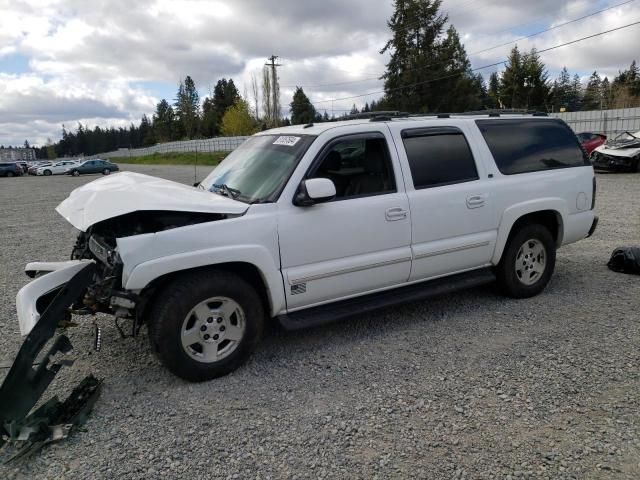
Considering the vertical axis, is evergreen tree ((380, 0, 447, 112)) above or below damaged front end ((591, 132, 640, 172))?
above

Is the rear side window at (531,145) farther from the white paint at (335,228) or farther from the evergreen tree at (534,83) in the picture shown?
the evergreen tree at (534,83)

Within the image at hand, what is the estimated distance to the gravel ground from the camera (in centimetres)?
268

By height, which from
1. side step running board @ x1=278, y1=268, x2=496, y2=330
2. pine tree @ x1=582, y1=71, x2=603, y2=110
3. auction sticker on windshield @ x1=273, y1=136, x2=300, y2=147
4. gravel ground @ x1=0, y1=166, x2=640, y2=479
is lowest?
gravel ground @ x1=0, y1=166, x2=640, y2=479

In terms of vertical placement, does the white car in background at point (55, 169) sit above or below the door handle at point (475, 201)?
above

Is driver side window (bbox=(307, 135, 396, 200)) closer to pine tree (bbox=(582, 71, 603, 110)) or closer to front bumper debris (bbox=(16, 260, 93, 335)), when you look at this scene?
front bumper debris (bbox=(16, 260, 93, 335))

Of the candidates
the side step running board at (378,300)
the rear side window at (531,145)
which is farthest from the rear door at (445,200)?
the rear side window at (531,145)

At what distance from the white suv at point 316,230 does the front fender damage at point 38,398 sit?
10 centimetres

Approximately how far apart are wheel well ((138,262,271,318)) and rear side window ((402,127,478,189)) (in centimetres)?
161

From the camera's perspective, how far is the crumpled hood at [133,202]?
336 cm

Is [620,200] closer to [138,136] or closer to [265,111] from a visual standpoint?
[265,111]

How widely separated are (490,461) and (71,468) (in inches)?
91.6

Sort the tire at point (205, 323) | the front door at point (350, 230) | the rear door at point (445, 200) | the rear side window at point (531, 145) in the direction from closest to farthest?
the tire at point (205, 323) → the front door at point (350, 230) → the rear door at point (445, 200) → the rear side window at point (531, 145)

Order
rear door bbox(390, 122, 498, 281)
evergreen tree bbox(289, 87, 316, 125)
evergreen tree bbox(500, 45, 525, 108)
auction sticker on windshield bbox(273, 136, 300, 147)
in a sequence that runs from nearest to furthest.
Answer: auction sticker on windshield bbox(273, 136, 300, 147) < rear door bbox(390, 122, 498, 281) < evergreen tree bbox(500, 45, 525, 108) < evergreen tree bbox(289, 87, 316, 125)

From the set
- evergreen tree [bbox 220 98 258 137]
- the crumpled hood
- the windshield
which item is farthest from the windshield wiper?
evergreen tree [bbox 220 98 258 137]
